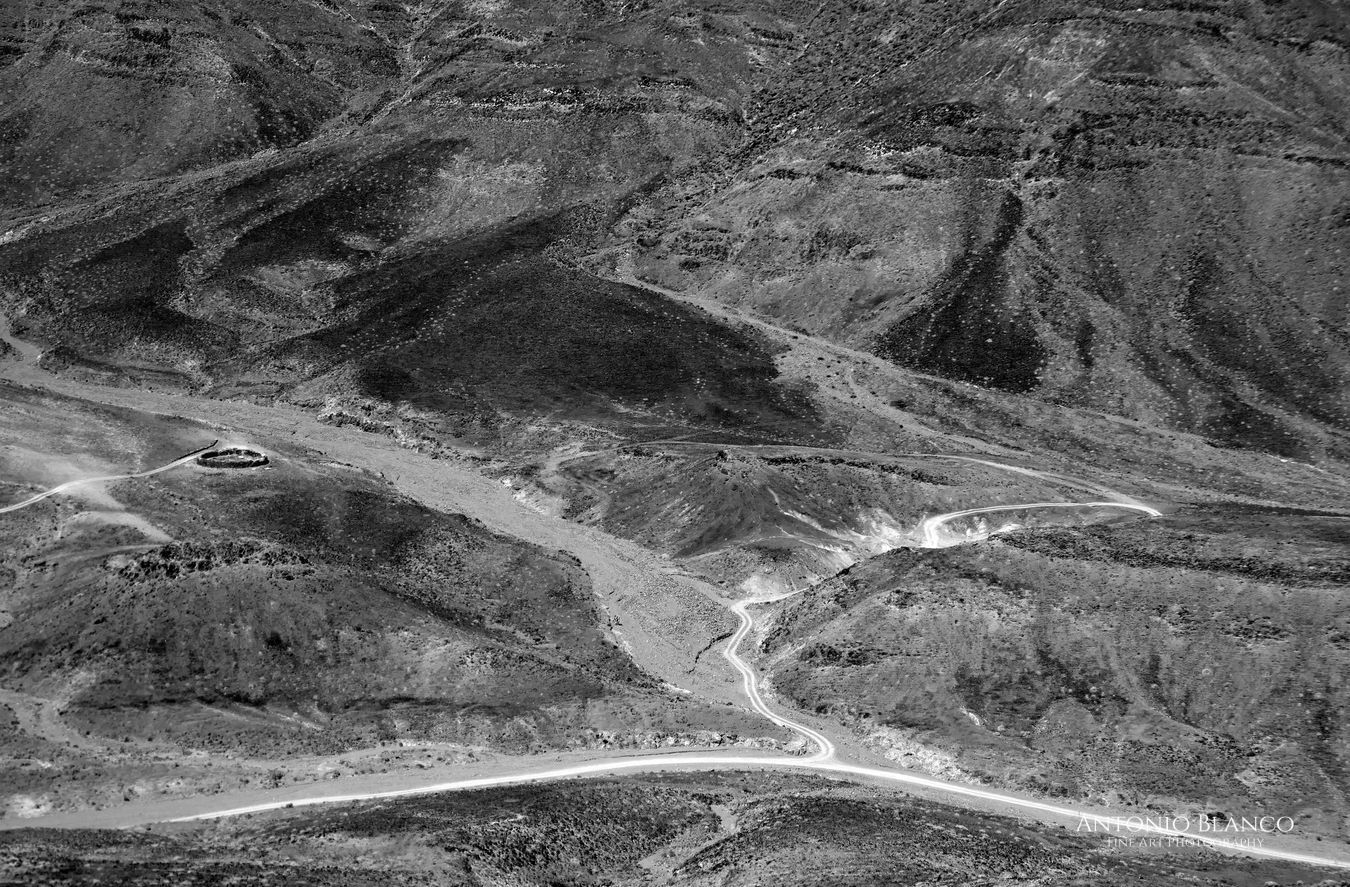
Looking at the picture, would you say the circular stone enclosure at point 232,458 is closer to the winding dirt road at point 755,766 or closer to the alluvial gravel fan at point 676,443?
the alluvial gravel fan at point 676,443

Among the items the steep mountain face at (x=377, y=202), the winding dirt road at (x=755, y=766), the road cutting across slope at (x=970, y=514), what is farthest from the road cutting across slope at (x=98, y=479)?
the road cutting across slope at (x=970, y=514)

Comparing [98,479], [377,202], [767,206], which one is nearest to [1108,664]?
[98,479]

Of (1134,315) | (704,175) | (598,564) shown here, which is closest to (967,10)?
(704,175)

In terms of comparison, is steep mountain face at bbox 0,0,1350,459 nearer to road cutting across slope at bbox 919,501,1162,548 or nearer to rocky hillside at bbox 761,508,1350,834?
road cutting across slope at bbox 919,501,1162,548

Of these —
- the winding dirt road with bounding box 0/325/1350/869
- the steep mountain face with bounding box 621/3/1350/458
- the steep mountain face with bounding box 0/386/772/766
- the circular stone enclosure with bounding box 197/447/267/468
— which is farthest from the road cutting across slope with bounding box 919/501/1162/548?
the circular stone enclosure with bounding box 197/447/267/468

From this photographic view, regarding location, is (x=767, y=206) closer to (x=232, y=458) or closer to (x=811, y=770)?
(x=232, y=458)

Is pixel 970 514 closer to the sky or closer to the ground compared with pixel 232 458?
closer to the ground
